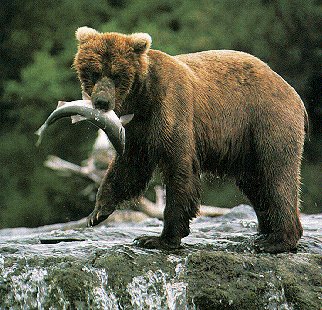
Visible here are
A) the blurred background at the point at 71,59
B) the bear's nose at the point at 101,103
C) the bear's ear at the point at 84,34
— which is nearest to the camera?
the bear's nose at the point at 101,103

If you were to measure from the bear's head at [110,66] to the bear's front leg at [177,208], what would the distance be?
1.75ft

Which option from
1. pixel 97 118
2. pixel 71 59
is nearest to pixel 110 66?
pixel 97 118

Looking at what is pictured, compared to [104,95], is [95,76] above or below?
above

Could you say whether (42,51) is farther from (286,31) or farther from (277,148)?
(277,148)

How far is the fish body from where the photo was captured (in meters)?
5.63

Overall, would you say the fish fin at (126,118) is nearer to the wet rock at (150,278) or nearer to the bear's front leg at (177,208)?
the bear's front leg at (177,208)

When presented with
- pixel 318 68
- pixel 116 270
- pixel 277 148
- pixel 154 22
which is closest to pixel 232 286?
pixel 116 270

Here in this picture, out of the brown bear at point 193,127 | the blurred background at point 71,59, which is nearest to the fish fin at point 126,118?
the brown bear at point 193,127

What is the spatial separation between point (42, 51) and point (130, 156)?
12.4m

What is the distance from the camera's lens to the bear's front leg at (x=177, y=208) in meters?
5.87

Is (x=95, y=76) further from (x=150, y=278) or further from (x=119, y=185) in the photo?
(x=150, y=278)

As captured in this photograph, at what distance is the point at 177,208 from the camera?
5.87 metres

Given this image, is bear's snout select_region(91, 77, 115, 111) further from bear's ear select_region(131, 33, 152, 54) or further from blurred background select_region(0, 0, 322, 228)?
blurred background select_region(0, 0, 322, 228)

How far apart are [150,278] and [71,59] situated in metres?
12.8
